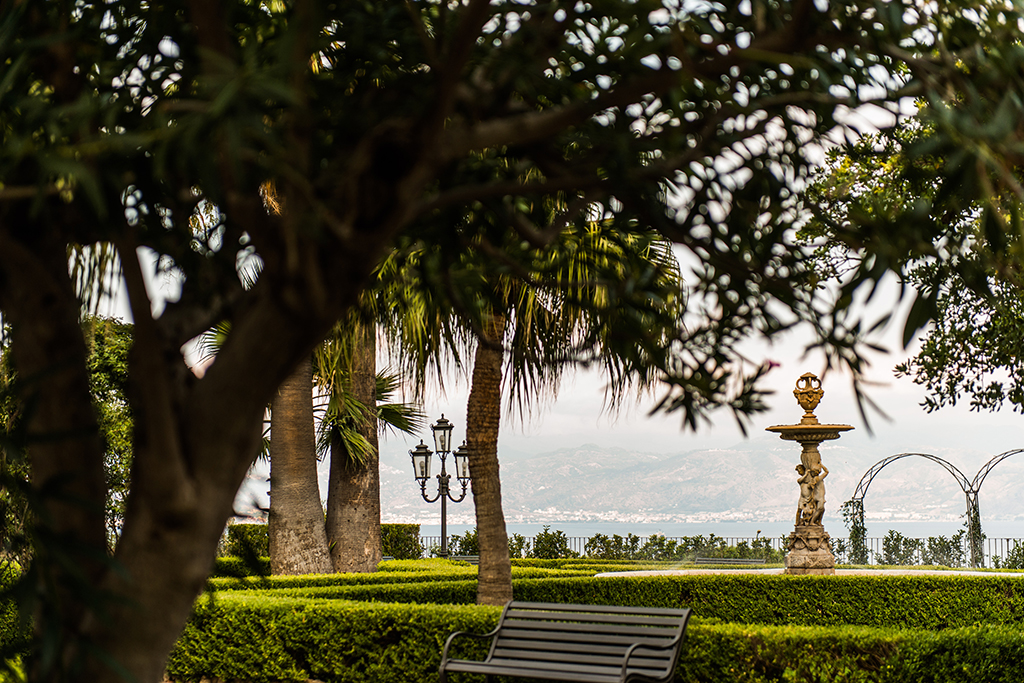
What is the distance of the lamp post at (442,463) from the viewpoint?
14781 mm

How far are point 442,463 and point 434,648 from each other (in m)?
8.94

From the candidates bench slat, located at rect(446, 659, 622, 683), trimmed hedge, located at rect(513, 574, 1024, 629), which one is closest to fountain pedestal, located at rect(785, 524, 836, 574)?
trimmed hedge, located at rect(513, 574, 1024, 629)

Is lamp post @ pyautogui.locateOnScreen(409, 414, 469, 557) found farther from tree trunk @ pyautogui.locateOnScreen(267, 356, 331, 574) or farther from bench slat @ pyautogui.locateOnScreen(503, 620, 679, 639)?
bench slat @ pyautogui.locateOnScreen(503, 620, 679, 639)

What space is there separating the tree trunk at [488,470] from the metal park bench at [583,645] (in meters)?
1.23

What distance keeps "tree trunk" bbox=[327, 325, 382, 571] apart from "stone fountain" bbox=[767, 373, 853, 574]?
578 cm

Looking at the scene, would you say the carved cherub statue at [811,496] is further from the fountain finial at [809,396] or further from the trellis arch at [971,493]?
the trellis arch at [971,493]

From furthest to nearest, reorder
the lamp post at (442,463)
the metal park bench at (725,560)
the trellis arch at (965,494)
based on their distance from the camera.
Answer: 1. the metal park bench at (725,560)
2. the trellis arch at (965,494)
3. the lamp post at (442,463)

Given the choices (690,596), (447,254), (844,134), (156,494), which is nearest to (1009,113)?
(844,134)

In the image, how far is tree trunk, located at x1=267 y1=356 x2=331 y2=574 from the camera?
11.1 meters

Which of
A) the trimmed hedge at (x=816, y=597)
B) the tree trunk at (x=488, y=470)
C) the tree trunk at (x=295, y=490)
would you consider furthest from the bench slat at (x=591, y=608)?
the tree trunk at (x=295, y=490)

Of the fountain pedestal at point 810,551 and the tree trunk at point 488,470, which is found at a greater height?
the tree trunk at point 488,470

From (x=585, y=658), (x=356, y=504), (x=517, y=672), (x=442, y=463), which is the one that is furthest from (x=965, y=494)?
(x=517, y=672)

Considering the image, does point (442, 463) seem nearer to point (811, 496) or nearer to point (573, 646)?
point (811, 496)

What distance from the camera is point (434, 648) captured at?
20.8 ft
